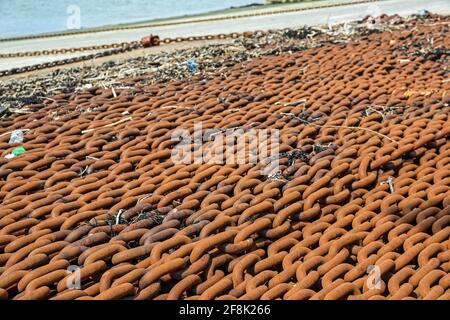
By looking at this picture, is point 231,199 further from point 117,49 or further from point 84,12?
point 84,12

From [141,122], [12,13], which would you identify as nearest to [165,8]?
[12,13]

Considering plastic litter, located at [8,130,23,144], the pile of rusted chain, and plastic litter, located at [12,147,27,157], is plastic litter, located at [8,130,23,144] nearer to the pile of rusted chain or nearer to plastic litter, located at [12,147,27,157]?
the pile of rusted chain

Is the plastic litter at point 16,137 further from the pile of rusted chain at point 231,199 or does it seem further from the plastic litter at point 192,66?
the plastic litter at point 192,66

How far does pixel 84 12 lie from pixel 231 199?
41.0 m

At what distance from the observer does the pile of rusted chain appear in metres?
2.58

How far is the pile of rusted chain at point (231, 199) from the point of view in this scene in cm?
258

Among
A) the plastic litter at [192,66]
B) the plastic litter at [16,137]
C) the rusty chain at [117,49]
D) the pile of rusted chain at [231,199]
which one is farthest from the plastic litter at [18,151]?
the rusty chain at [117,49]

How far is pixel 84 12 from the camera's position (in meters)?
41.2

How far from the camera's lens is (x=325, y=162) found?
11.9ft

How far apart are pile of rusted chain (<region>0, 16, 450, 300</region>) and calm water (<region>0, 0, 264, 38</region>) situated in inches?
1201

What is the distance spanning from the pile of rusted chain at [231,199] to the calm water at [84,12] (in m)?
30.5

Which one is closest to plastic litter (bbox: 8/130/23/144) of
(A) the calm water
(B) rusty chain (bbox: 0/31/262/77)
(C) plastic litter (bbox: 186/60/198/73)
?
(C) plastic litter (bbox: 186/60/198/73)
